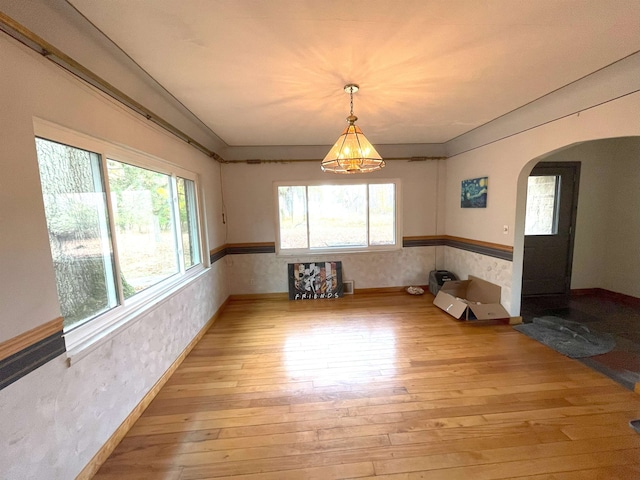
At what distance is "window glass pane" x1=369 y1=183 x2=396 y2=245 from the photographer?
14.5 ft

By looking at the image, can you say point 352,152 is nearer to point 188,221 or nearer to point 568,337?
point 188,221

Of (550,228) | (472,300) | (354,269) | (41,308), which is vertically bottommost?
(472,300)

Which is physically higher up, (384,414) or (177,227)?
(177,227)

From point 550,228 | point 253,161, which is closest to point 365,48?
point 253,161

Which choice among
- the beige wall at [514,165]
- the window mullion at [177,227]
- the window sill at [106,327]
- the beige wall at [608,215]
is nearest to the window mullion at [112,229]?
the window sill at [106,327]

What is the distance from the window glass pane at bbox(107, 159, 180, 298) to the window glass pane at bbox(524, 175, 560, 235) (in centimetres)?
488

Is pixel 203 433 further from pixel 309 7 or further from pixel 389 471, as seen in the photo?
pixel 309 7

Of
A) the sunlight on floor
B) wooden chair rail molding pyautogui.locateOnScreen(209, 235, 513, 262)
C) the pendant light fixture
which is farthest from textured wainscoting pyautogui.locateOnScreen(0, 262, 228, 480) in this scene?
the pendant light fixture

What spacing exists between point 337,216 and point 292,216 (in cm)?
80

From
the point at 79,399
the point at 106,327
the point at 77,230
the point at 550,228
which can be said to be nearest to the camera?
the point at 79,399

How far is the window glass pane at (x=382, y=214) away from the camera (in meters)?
4.43

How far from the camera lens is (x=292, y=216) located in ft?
14.4

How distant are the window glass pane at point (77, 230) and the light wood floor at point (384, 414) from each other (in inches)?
39.0

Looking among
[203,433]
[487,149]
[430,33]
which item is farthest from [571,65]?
[203,433]
